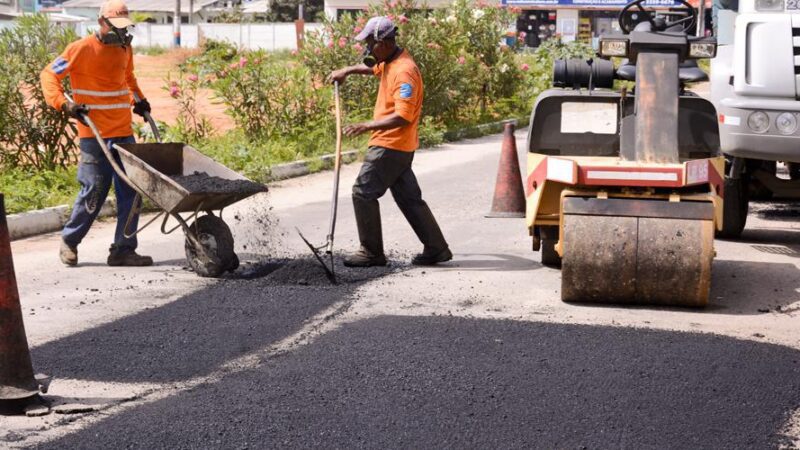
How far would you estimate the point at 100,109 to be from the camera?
28.7 ft

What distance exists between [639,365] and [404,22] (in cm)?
1345

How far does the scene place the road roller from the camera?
24.2ft

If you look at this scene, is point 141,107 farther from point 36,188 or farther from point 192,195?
point 36,188

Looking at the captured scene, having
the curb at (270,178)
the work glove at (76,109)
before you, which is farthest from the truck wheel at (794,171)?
the curb at (270,178)

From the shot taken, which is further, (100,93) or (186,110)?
(186,110)

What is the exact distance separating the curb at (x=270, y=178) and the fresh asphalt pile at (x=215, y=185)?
7.06 feet

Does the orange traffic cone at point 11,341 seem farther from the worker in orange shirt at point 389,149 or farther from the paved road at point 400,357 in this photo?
the worker in orange shirt at point 389,149

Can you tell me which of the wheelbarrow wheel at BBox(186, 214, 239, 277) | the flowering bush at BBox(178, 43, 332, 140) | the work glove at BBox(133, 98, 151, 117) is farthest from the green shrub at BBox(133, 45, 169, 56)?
the wheelbarrow wheel at BBox(186, 214, 239, 277)

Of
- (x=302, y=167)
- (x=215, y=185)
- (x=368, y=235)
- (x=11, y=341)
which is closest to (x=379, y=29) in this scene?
(x=368, y=235)

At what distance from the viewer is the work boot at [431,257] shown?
892cm

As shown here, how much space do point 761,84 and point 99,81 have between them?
17.2 feet

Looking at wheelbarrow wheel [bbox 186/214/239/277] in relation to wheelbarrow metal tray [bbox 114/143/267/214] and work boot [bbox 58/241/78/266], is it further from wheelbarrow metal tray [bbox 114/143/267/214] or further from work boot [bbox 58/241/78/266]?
work boot [bbox 58/241/78/266]

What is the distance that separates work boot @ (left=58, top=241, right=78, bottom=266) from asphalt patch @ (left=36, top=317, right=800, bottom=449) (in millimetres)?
3126

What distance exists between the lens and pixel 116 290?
26.1ft
